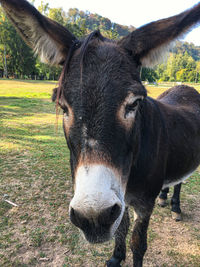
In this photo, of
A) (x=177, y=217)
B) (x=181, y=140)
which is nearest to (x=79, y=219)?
(x=181, y=140)

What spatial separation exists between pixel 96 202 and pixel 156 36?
5.08ft

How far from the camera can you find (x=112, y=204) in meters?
1.26

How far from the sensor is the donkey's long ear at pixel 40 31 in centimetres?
161

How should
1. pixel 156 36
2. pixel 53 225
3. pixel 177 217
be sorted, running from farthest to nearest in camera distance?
pixel 177 217 → pixel 53 225 → pixel 156 36

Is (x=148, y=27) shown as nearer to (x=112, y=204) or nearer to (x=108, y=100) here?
(x=108, y=100)

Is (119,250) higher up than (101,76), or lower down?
lower down

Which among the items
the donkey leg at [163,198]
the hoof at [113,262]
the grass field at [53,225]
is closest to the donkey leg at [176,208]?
the grass field at [53,225]

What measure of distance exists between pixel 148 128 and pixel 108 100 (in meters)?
1.01

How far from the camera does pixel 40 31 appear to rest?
69.1 inches

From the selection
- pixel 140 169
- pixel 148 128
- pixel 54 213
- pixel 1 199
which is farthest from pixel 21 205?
pixel 148 128

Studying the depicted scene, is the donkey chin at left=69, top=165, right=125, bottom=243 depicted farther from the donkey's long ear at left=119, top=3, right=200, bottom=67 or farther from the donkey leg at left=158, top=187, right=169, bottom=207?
the donkey leg at left=158, top=187, right=169, bottom=207

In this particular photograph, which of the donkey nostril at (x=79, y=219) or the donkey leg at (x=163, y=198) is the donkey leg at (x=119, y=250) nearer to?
the donkey nostril at (x=79, y=219)

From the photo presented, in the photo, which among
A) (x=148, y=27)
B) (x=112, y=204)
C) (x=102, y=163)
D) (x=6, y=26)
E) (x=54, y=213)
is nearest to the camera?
(x=112, y=204)

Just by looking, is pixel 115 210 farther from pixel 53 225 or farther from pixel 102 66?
pixel 53 225
